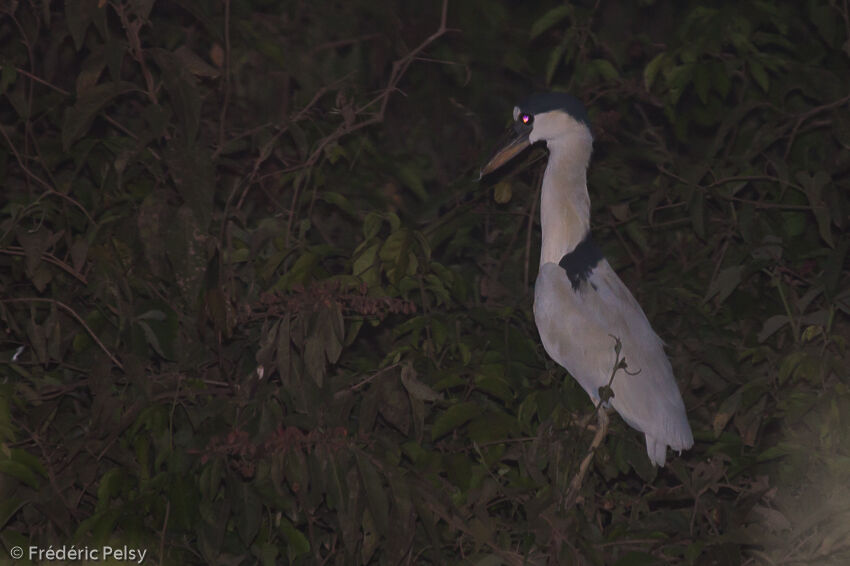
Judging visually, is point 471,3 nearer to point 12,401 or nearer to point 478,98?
point 478,98

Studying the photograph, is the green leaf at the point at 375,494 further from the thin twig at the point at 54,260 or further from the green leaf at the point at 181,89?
the thin twig at the point at 54,260

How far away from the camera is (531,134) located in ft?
9.57

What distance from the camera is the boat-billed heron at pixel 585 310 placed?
105 inches

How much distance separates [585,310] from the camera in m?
2.72

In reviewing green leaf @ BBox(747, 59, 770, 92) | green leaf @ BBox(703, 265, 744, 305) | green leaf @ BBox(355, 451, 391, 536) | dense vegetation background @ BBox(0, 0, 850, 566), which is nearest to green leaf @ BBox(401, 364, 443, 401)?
dense vegetation background @ BBox(0, 0, 850, 566)

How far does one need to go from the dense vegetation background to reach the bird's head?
8.2 inches

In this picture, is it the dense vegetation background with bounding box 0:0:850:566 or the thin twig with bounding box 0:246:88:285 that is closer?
the dense vegetation background with bounding box 0:0:850:566

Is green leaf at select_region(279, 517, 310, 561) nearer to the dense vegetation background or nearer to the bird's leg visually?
the dense vegetation background

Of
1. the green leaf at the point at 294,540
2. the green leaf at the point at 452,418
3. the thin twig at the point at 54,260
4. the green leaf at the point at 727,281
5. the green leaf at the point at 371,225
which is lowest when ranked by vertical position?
the green leaf at the point at 294,540

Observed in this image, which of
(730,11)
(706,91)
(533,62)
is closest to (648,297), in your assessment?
(706,91)

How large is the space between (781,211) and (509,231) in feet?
2.75

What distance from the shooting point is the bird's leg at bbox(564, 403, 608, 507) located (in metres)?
2.49

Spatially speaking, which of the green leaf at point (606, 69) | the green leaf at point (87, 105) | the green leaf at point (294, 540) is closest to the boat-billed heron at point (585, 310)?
the green leaf at point (606, 69)

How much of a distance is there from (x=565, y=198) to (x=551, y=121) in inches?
8.4
